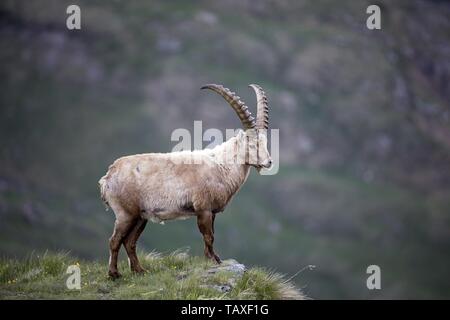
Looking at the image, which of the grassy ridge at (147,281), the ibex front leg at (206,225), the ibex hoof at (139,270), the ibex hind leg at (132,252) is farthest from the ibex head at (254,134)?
the ibex hoof at (139,270)

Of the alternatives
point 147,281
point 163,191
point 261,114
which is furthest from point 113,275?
point 261,114

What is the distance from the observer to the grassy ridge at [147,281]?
18047mm

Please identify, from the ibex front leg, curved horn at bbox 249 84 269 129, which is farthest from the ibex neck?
the ibex front leg

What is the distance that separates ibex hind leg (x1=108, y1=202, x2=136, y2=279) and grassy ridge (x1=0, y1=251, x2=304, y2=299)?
1.03ft

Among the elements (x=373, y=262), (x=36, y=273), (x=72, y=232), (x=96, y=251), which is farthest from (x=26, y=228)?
(x=36, y=273)

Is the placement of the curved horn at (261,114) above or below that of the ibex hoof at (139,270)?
above

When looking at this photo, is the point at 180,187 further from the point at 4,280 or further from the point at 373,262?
the point at 373,262

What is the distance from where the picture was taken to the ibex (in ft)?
63.9

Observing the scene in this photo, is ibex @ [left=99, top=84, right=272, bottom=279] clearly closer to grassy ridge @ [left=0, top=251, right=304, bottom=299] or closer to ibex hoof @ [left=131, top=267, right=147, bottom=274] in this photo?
ibex hoof @ [left=131, top=267, right=147, bottom=274]

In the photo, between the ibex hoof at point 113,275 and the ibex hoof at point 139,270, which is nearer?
the ibex hoof at point 113,275

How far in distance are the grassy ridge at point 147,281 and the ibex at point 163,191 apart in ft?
2.32

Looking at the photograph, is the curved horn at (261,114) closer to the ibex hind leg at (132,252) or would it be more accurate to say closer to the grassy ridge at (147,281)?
the grassy ridge at (147,281)

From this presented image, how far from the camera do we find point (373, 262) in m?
188
